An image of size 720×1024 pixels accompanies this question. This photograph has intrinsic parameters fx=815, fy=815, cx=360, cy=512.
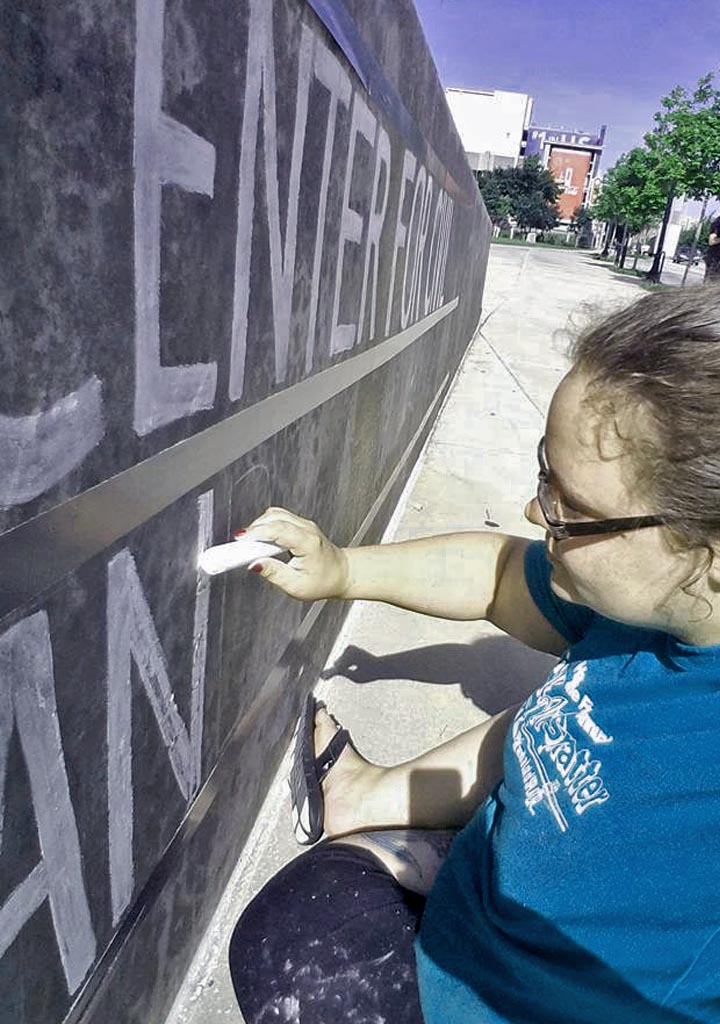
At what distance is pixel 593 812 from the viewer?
1.12 meters

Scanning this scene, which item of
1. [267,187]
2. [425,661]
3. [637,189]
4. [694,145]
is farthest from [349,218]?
[637,189]

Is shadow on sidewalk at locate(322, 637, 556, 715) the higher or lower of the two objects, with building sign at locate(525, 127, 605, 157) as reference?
lower

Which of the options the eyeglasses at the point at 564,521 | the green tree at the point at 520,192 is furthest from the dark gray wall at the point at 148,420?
the green tree at the point at 520,192

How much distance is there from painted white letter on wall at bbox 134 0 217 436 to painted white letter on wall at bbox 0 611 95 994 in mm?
290

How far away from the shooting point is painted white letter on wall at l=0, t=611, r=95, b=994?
0.79 meters

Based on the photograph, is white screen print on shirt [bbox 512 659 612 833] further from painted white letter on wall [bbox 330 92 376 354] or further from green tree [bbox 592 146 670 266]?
green tree [bbox 592 146 670 266]

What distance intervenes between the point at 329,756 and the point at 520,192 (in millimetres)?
75935

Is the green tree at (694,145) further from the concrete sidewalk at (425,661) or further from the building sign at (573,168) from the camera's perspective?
the building sign at (573,168)

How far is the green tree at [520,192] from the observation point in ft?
227

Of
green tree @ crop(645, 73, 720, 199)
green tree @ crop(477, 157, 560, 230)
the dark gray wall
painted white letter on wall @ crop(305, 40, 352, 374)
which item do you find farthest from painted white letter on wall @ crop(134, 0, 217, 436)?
green tree @ crop(477, 157, 560, 230)

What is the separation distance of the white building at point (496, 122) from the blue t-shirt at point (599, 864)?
9395cm

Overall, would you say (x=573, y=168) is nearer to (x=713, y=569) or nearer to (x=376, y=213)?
(x=376, y=213)

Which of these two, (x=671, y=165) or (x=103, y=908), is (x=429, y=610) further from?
(x=671, y=165)

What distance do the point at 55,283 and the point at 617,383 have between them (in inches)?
26.6
